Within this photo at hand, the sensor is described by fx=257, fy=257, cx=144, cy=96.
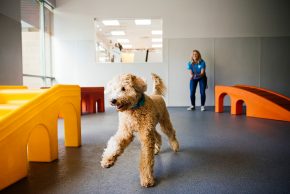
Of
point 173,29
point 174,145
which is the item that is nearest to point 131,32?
point 173,29

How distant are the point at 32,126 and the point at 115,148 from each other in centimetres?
74

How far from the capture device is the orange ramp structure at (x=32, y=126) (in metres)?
1.74

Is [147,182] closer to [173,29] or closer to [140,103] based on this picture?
[140,103]

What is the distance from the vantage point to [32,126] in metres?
2.00

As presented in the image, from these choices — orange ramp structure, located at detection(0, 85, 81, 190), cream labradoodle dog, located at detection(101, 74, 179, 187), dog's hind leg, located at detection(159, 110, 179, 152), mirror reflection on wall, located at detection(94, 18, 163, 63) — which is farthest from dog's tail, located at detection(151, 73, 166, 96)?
mirror reflection on wall, located at detection(94, 18, 163, 63)

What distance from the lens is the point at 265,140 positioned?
306 cm

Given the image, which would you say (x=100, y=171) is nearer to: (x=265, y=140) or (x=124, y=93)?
(x=124, y=93)

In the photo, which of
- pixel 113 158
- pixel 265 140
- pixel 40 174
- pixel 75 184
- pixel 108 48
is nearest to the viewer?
pixel 113 158

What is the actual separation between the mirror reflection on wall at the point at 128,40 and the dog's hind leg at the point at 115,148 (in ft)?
19.8

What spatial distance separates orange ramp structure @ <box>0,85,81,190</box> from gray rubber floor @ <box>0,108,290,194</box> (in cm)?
12

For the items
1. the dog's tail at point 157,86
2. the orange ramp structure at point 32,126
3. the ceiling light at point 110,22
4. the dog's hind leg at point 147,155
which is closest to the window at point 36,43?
the ceiling light at point 110,22

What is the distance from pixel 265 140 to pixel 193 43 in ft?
15.7

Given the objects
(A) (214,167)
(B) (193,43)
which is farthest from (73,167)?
(B) (193,43)

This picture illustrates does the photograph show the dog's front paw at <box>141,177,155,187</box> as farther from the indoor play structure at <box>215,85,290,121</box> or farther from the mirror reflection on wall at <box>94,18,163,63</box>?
the mirror reflection on wall at <box>94,18,163,63</box>
